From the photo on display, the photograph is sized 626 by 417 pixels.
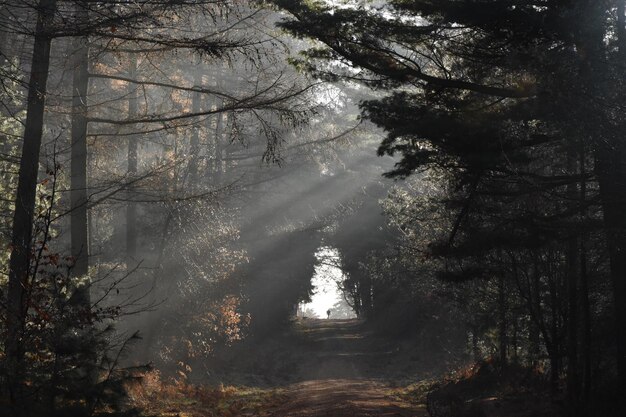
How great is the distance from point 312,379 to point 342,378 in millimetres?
1423

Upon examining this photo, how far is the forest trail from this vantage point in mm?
15266

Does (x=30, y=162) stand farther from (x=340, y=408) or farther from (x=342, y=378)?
(x=342, y=378)

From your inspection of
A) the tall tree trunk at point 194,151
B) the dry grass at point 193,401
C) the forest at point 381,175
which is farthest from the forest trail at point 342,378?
the tall tree trunk at point 194,151

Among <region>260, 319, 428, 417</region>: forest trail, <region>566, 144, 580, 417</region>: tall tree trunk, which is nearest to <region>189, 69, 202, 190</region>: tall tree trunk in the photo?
<region>260, 319, 428, 417</region>: forest trail

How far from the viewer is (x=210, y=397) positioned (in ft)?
60.2

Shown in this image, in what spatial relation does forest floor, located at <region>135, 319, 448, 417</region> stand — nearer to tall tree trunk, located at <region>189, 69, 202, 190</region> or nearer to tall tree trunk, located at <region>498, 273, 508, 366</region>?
tall tree trunk, located at <region>498, 273, 508, 366</region>

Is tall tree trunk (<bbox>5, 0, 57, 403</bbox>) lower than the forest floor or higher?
higher

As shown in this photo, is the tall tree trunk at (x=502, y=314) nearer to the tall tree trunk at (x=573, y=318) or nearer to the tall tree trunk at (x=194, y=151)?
the tall tree trunk at (x=573, y=318)

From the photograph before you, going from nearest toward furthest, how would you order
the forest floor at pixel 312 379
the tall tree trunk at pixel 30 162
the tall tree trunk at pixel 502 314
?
the tall tree trunk at pixel 30 162 < the forest floor at pixel 312 379 < the tall tree trunk at pixel 502 314

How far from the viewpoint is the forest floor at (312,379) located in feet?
51.2

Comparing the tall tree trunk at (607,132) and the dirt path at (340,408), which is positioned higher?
the tall tree trunk at (607,132)

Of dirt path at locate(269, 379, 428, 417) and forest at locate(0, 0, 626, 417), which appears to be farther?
dirt path at locate(269, 379, 428, 417)

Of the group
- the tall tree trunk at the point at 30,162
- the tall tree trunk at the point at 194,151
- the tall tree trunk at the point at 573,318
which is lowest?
the tall tree trunk at the point at 573,318

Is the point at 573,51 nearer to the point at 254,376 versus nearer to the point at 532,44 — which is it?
the point at 532,44
